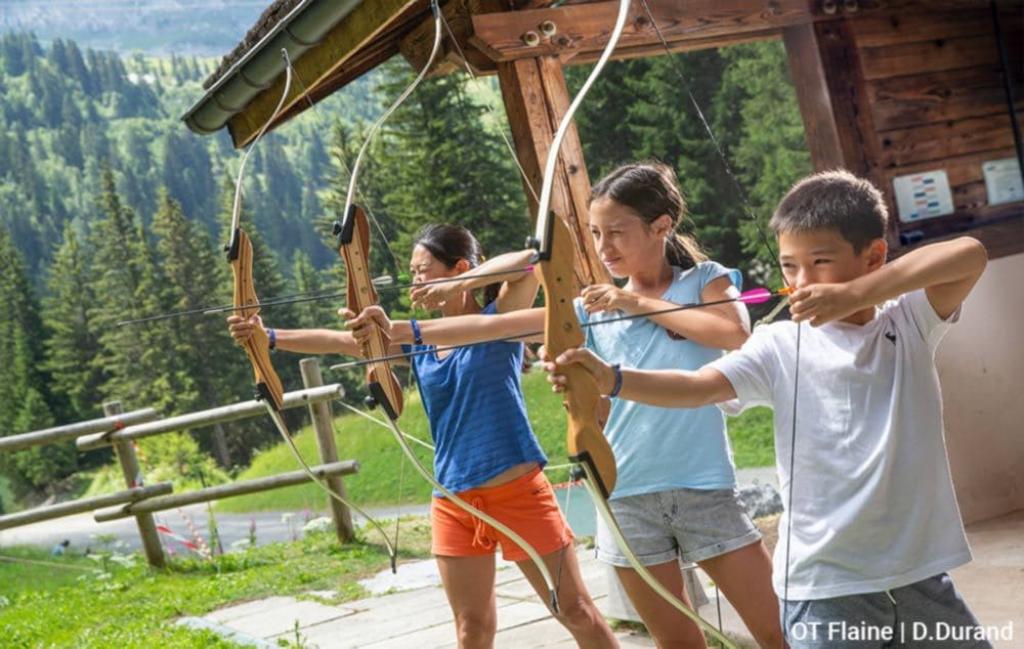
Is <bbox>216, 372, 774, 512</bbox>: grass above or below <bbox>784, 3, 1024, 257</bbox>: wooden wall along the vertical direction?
below

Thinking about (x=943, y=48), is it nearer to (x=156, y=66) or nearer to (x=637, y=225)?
(x=637, y=225)

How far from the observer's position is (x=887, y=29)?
16.2 feet

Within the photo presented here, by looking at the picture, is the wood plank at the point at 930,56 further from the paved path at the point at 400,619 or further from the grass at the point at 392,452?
the grass at the point at 392,452

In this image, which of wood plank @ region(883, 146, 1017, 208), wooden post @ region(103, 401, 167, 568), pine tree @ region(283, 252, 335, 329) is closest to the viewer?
wood plank @ region(883, 146, 1017, 208)

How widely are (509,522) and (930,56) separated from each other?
3.15m

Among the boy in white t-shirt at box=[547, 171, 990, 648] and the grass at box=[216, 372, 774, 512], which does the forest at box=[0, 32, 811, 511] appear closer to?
the grass at box=[216, 372, 774, 512]

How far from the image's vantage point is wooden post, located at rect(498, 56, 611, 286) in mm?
3889

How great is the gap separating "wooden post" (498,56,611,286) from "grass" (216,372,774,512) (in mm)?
10337

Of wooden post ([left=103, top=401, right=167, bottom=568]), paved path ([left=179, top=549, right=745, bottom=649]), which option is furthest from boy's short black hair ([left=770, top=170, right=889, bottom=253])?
wooden post ([left=103, top=401, right=167, bottom=568])

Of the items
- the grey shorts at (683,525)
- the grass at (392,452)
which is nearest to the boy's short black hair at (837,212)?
the grey shorts at (683,525)

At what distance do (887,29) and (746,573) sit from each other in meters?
3.15

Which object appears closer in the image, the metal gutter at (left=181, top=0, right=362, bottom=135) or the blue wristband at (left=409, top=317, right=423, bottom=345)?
the blue wristband at (left=409, top=317, right=423, bottom=345)

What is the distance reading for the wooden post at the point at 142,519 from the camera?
24.4ft

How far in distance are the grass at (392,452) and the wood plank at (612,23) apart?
385 inches
